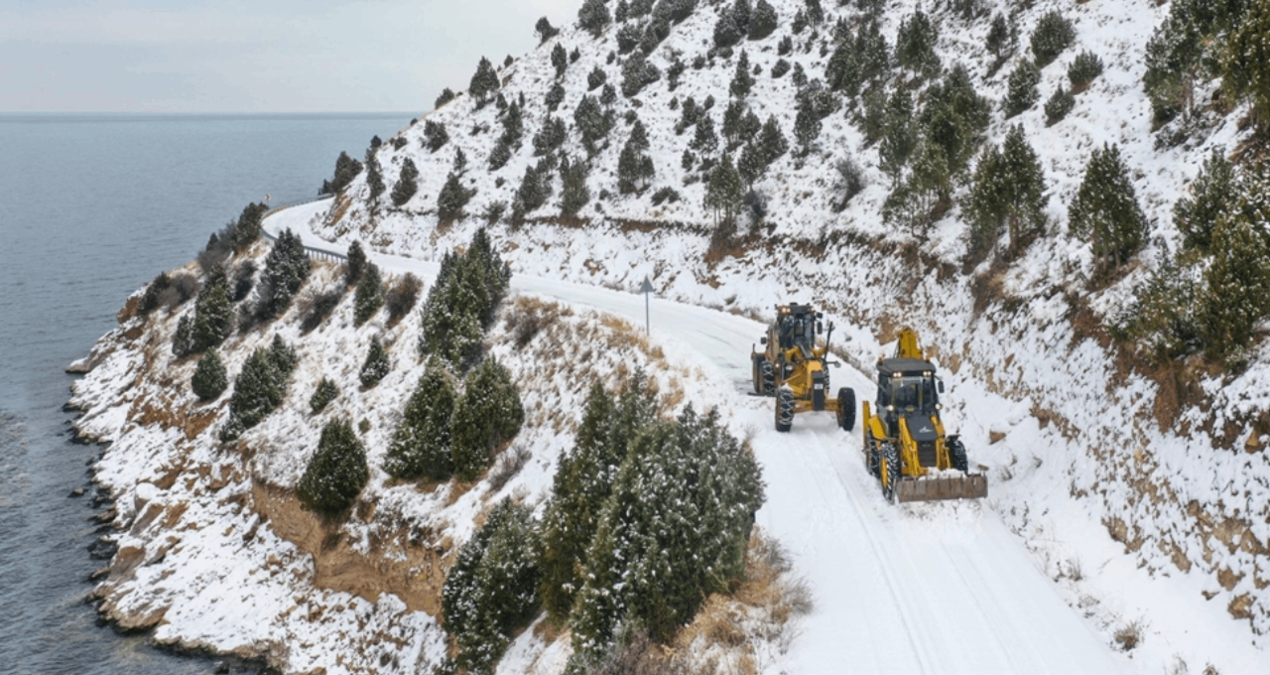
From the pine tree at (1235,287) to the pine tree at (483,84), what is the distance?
7098cm

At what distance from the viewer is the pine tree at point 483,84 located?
75069 mm

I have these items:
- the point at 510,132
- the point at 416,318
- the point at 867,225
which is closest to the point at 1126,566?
the point at 867,225

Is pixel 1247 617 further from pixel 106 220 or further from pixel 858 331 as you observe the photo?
pixel 106 220

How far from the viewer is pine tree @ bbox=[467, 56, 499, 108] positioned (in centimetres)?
7507

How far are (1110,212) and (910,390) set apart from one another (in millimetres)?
7302

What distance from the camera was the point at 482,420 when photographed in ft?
89.4

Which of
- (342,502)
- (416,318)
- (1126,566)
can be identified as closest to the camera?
(1126,566)

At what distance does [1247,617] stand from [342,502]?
91.1ft

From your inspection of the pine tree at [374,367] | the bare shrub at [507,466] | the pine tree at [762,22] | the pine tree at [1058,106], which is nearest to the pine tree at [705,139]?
the pine tree at [762,22]

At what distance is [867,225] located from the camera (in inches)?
1351

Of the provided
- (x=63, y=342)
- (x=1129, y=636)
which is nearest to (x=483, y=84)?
(x=63, y=342)

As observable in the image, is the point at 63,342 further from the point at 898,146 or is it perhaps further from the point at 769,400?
the point at 898,146

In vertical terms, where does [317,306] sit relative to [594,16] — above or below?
below

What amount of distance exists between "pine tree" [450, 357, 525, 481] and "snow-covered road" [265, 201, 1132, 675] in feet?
37.7
